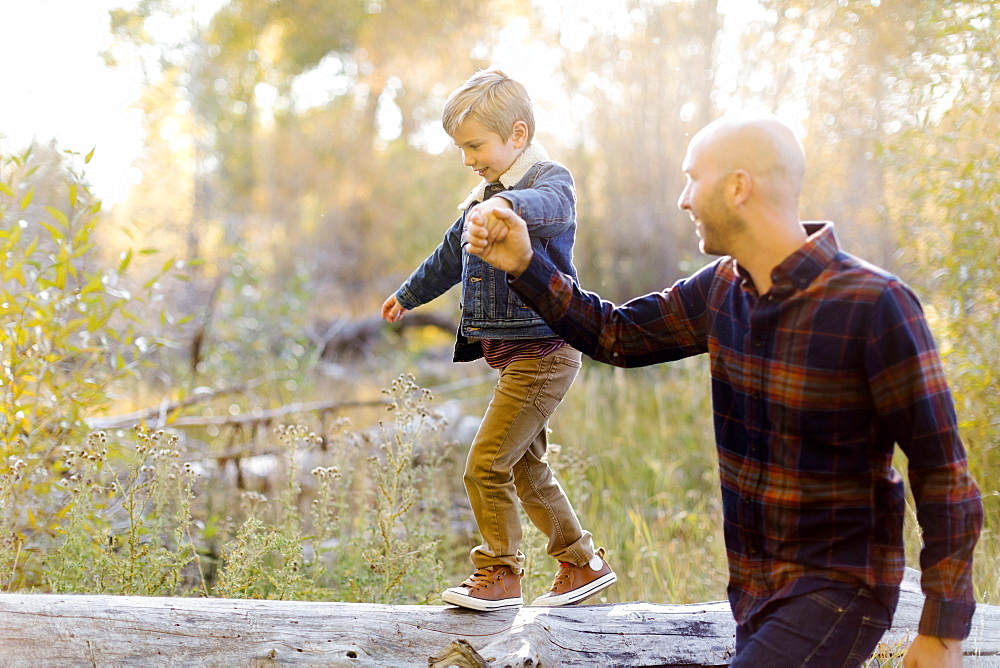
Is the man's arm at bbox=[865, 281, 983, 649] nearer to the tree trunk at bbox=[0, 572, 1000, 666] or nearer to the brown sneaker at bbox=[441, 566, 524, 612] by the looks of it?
the tree trunk at bbox=[0, 572, 1000, 666]

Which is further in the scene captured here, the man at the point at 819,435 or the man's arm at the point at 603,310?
the man's arm at the point at 603,310

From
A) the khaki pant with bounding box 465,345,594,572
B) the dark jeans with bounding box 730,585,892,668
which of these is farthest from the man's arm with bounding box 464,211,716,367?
the dark jeans with bounding box 730,585,892,668

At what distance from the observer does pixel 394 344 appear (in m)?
9.74

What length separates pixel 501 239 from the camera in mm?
2176

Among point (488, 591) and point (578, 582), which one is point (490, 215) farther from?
point (578, 582)

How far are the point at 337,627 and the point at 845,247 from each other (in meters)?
6.72

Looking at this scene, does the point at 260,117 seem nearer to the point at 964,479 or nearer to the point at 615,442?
the point at 615,442

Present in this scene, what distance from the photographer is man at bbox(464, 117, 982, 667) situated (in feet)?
5.68

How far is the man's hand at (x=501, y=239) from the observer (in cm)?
212

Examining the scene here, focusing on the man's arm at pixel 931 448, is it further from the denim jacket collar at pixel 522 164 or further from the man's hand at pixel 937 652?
the denim jacket collar at pixel 522 164

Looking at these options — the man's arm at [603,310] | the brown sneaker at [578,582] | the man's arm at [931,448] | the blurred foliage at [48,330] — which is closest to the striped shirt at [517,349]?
the man's arm at [603,310]

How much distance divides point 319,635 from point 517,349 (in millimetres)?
1016

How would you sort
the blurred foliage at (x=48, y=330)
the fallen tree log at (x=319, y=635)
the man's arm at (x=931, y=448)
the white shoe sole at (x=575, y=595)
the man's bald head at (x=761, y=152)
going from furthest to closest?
the blurred foliage at (x=48, y=330), the white shoe sole at (x=575, y=595), the fallen tree log at (x=319, y=635), the man's bald head at (x=761, y=152), the man's arm at (x=931, y=448)

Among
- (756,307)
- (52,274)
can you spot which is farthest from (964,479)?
(52,274)
